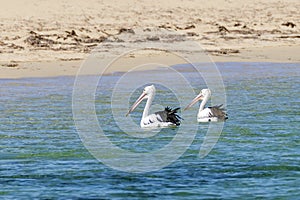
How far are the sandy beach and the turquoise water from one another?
5.00 meters

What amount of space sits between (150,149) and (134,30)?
594 inches

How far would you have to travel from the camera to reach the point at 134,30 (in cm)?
2488

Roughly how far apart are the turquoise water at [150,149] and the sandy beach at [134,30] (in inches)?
197

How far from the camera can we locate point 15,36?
21828 millimetres

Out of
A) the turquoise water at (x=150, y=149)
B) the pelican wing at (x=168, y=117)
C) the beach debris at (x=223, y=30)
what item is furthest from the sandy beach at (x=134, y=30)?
the pelican wing at (x=168, y=117)

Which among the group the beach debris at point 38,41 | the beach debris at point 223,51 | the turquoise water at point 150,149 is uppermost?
the beach debris at point 223,51

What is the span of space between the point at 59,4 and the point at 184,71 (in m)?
12.3

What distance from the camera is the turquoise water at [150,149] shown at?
26.2 ft

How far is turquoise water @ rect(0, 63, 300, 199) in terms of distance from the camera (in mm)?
7980

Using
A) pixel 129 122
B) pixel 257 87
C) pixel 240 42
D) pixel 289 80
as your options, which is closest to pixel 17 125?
pixel 129 122

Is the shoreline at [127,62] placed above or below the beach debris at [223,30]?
below

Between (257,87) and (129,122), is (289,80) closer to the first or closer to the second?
(257,87)

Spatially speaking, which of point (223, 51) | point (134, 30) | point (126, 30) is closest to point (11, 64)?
point (223, 51)

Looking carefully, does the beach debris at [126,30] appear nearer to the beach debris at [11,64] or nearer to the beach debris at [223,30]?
the beach debris at [223,30]
